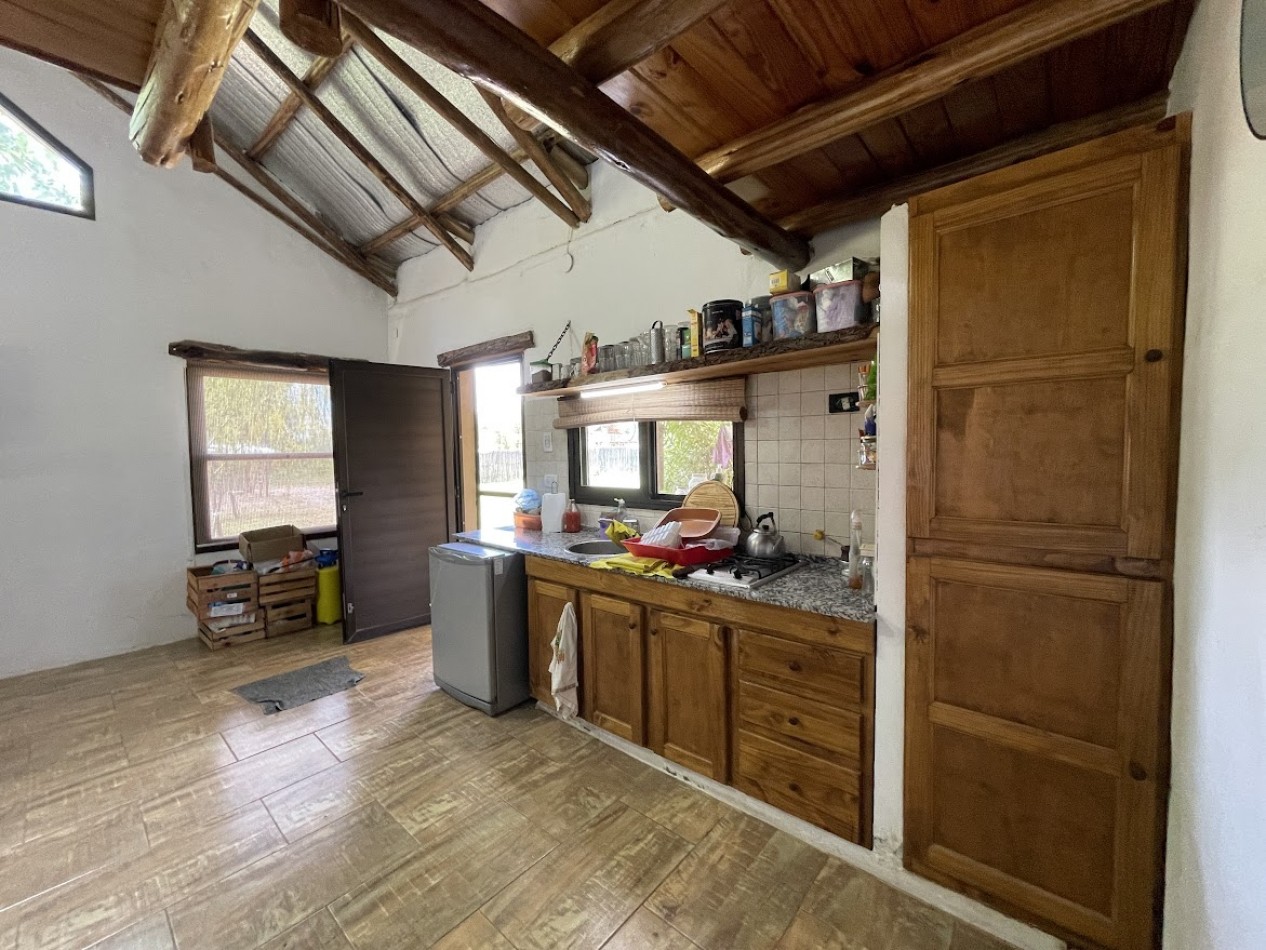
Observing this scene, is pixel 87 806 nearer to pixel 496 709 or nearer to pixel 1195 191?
pixel 496 709

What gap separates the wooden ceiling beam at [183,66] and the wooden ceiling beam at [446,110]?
97 cm

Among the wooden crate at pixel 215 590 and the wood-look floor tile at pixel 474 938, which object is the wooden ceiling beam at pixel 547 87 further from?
the wooden crate at pixel 215 590

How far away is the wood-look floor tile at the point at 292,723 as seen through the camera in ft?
→ 7.99

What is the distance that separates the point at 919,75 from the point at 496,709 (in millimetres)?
3017

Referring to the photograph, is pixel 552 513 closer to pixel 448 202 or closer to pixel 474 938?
pixel 474 938

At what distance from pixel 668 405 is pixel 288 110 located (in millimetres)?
3390

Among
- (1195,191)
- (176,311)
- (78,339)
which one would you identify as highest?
(176,311)

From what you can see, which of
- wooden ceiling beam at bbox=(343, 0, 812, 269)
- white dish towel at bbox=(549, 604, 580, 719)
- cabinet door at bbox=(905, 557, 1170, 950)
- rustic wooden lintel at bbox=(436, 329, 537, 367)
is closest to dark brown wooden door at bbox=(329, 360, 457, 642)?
rustic wooden lintel at bbox=(436, 329, 537, 367)

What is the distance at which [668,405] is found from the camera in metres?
2.68

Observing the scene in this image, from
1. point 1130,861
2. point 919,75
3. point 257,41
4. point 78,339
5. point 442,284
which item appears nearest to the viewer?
point 1130,861

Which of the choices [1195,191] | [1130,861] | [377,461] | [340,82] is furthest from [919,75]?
[377,461]

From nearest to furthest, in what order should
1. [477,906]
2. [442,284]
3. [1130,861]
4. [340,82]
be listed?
1. [1130,861]
2. [477,906]
3. [340,82]
4. [442,284]

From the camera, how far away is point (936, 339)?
1.42 metres

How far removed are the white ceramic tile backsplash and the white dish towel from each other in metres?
1.02
